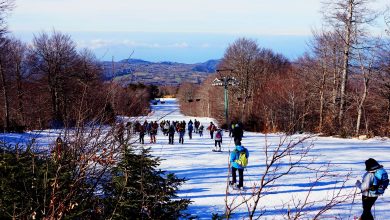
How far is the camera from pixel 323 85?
122 ft

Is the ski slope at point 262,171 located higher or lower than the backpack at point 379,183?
lower

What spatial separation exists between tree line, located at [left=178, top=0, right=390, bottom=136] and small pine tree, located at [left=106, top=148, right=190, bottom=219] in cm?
236

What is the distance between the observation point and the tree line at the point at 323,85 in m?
25.7

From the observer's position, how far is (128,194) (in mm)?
5500

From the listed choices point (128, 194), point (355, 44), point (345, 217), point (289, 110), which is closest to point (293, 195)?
point (345, 217)

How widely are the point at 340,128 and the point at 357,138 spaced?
67.2 inches

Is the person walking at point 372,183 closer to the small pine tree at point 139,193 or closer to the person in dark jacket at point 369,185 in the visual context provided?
the person in dark jacket at point 369,185

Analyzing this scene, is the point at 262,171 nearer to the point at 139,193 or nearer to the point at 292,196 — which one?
the point at 292,196

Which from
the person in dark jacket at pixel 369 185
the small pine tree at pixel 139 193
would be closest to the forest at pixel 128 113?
the small pine tree at pixel 139 193

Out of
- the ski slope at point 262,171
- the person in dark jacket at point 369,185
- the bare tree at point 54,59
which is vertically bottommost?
the ski slope at point 262,171

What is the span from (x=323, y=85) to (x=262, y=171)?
25.4 meters

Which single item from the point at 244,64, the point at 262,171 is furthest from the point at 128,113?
the point at 244,64

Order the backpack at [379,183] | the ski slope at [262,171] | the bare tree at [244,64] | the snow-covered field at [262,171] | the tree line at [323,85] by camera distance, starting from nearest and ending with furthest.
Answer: the backpack at [379,183] < the snow-covered field at [262,171] < the ski slope at [262,171] < the tree line at [323,85] < the bare tree at [244,64]

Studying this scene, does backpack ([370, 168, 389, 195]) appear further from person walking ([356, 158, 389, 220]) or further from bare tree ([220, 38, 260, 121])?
bare tree ([220, 38, 260, 121])
